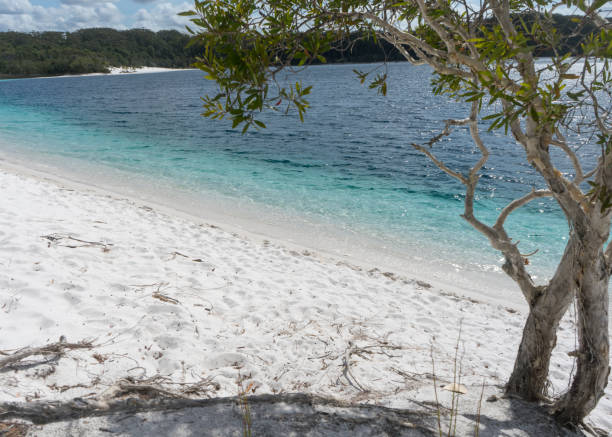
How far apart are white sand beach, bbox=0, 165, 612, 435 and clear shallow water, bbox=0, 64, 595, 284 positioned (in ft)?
10.2

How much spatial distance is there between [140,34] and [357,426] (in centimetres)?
20412

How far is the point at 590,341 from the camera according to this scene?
120 inches

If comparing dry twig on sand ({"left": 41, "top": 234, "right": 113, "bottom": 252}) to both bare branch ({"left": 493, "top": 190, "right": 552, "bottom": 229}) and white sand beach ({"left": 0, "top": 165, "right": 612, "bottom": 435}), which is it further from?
bare branch ({"left": 493, "top": 190, "right": 552, "bottom": 229})

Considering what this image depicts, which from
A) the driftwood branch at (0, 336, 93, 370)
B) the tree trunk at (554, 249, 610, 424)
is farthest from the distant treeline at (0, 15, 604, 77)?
the driftwood branch at (0, 336, 93, 370)

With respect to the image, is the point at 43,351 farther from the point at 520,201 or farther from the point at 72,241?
the point at 520,201

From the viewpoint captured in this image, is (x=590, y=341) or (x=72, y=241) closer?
(x=590, y=341)

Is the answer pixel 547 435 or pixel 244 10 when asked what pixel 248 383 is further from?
pixel 244 10

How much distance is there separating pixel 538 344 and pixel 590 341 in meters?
0.44

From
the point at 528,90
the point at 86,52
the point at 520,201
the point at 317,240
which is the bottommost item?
the point at 317,240

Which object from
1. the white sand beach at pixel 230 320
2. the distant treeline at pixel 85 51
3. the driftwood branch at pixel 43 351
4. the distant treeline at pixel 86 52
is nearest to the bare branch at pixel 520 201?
the white sand beach at pixel 230 320

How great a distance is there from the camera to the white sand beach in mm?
3695

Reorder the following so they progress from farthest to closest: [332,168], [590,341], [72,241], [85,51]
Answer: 1. [85,51]
2. [332,168]
3. [72,241]
4. [590,341]

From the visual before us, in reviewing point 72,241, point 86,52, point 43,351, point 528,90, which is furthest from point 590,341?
point 86,52

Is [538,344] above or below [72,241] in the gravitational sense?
above
